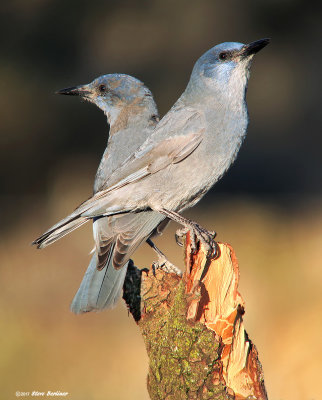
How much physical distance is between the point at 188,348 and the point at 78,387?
229cm

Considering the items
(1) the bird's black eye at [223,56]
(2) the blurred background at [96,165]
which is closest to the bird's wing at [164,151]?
(1) the bird's black eye at [223,56]

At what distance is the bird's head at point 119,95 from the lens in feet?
14.7

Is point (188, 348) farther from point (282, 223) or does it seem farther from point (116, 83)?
point (282, 223)

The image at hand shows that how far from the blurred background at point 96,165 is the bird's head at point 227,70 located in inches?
82.1

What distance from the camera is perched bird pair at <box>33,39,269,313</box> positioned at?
374 cm

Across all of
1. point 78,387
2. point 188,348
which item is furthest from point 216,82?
point 78,387

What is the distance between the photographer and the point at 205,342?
3.15m

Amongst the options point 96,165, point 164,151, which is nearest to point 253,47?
point 164,151

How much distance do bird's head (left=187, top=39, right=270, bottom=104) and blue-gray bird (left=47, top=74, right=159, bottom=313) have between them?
1.77 feet

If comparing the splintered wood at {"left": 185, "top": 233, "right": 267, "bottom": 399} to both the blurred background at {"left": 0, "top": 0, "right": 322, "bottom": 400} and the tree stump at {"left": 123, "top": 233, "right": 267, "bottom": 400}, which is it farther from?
the blurred background at {"left": 0, "top": 0, "right": 322, "bottom": 400}

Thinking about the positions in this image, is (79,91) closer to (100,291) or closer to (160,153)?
(160,153)

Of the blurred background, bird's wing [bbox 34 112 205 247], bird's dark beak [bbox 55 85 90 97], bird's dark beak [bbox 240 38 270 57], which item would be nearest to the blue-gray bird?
bird's dark beak [bbox 55 85 90 97]

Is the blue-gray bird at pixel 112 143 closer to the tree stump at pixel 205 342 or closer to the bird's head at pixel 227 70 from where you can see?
the tree stump at pixel 205 342

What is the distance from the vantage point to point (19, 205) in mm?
7602
